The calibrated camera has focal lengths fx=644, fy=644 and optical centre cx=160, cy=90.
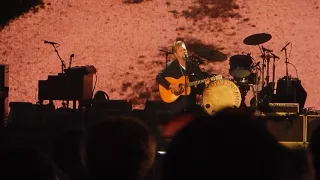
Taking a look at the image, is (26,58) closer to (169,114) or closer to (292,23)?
(292,23)

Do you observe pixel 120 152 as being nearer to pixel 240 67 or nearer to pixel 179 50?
pixel 179 50

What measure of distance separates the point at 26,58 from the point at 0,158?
74.0ft

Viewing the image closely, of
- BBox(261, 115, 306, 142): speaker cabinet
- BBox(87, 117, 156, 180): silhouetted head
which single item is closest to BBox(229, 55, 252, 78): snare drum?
BBox(261, 115, 306, 142): speaker cabinet

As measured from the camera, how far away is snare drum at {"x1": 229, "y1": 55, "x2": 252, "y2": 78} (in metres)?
11.4

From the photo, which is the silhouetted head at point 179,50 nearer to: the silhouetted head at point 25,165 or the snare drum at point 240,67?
the snare drum at point 240,67

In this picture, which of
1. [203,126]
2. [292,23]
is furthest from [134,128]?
[292,23]

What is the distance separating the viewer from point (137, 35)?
2509 cm

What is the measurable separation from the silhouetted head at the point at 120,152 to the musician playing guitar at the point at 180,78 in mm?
8935

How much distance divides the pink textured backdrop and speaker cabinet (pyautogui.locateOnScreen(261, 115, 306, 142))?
10.6 meters

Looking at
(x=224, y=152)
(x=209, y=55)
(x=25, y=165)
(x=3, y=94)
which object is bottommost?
(x=25, y=165)

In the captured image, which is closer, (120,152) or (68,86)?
(120,152)

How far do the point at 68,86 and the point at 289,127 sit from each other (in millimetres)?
4585

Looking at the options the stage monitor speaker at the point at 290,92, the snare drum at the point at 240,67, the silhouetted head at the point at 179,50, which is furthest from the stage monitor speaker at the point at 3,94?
the stage monitor speaker at the point at 290,92

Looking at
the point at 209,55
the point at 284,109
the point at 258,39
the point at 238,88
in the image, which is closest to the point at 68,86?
the point at 209,55
